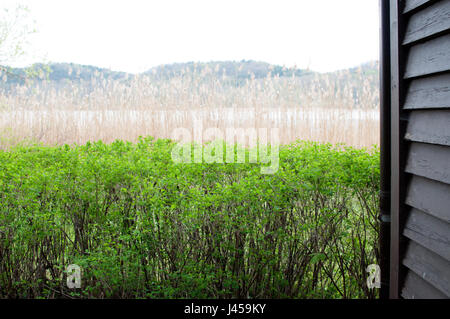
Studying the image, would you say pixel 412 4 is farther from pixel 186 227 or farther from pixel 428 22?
pixel 186 227

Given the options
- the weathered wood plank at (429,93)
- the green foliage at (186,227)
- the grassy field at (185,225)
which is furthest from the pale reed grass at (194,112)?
the weathered wood plank at (429,93)

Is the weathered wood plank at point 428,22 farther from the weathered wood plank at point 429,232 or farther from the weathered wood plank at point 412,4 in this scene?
the weathered wood plank at point 429,232

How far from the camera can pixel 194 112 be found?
587 cm

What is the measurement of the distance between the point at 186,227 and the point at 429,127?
1291mm

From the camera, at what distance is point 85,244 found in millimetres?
2336

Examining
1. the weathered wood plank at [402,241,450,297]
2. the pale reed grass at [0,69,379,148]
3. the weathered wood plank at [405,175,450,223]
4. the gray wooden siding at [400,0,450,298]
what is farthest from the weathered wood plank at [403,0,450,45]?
the pale reed grass at [0,69,379,148]

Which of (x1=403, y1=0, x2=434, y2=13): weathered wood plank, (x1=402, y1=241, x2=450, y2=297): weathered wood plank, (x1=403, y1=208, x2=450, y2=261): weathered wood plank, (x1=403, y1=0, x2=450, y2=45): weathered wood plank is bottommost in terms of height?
(x1=402, y1=241, x2=450, y2=297): weathered wood plank

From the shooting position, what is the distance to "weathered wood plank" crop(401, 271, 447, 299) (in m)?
1.41

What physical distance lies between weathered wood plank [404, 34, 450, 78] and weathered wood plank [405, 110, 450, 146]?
154mm

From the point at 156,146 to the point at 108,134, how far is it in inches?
135

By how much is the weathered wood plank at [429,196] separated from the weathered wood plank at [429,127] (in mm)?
158

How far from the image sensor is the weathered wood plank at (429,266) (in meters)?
1.35

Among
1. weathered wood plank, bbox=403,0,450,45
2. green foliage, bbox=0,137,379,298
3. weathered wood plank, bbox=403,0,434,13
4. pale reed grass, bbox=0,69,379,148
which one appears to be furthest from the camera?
pale reed grass, bbox=0,69,379,148

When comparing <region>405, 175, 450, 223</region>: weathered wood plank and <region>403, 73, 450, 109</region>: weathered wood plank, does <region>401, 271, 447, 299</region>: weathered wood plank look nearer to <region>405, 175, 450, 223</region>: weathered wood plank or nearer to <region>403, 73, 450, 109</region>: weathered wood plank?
<region>405, 175, 450, 223</region>: weathered wood plank
